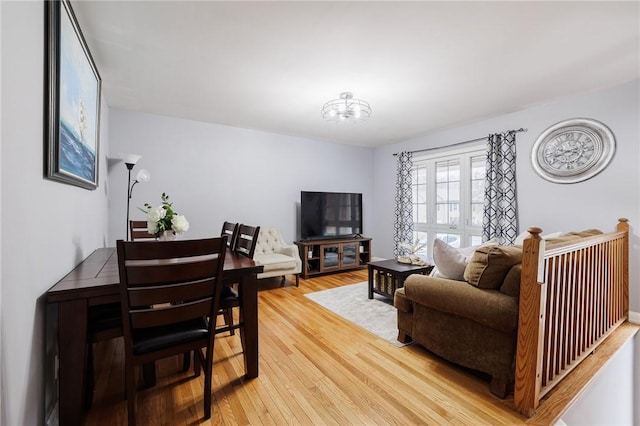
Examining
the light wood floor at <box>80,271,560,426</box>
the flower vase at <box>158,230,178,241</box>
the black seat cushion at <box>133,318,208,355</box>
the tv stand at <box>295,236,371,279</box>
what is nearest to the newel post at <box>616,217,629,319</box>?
the light wood floor at <box>80,271,560,426</box>

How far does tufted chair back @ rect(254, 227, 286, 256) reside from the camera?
171 inches

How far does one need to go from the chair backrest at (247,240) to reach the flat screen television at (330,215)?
2320 mm

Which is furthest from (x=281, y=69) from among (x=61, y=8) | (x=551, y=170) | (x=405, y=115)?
(x=551, y=170)

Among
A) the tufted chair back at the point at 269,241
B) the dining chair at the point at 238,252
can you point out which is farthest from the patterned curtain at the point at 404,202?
the dining chair at the point at 238,252

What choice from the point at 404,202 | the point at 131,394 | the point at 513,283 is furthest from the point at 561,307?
the point at 404,202

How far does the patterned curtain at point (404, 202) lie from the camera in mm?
5078

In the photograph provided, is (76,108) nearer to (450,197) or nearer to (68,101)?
(68,101)

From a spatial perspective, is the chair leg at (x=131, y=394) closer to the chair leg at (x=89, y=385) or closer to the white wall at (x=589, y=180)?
the chair leg at (x=89, y=385)

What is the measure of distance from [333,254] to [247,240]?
277cm

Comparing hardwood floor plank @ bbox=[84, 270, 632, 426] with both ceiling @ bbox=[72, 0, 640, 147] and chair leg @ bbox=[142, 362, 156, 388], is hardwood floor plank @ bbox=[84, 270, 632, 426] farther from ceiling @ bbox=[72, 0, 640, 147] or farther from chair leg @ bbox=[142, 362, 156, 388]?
ceiling @ bbox=[72, 0, 640, 147]

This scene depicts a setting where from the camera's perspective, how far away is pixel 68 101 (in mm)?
1625

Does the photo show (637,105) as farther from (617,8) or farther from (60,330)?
(60,330)

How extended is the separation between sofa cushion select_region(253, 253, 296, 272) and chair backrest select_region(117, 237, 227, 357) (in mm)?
2293

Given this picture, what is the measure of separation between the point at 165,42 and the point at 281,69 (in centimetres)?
91
